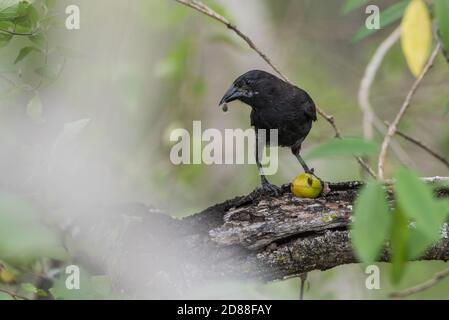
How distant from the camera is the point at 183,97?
4.71 meters

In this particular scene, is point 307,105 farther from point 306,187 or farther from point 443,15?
point 443,15

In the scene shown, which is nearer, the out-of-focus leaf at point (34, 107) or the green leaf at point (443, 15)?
the green leaf at point (443, 15)

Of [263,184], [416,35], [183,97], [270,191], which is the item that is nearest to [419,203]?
[416,35]

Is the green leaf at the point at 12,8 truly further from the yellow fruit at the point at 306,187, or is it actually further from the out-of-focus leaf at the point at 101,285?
the yellow fruit at the point at 306,187

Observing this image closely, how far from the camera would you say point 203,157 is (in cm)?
374

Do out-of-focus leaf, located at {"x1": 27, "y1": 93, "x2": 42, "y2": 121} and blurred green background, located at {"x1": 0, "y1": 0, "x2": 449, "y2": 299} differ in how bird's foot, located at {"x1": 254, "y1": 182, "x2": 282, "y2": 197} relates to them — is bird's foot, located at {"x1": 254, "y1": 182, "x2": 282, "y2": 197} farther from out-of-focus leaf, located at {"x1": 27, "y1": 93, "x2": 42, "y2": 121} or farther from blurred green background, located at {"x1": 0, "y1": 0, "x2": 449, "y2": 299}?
out-of-focus leaf, located at {"x1": 27, "y1": 93, "x2": 42, "y2": 121}

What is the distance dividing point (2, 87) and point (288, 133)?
114 cm

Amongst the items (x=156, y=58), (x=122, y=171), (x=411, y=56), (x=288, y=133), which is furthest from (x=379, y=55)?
(x=156, y=58)

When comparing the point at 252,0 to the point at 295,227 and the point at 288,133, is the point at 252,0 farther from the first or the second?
the point at 295,227

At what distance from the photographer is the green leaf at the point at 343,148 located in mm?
1081

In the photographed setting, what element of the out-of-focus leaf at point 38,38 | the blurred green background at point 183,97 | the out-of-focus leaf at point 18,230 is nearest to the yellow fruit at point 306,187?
the blurred green background at point 183,97

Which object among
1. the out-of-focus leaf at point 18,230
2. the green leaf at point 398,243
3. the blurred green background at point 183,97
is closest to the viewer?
the green leaf at point 398,243

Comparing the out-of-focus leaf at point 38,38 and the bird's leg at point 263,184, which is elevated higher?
the out-of-focus leaf at point 38,38

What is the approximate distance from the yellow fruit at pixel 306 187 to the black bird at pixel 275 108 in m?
0.49
